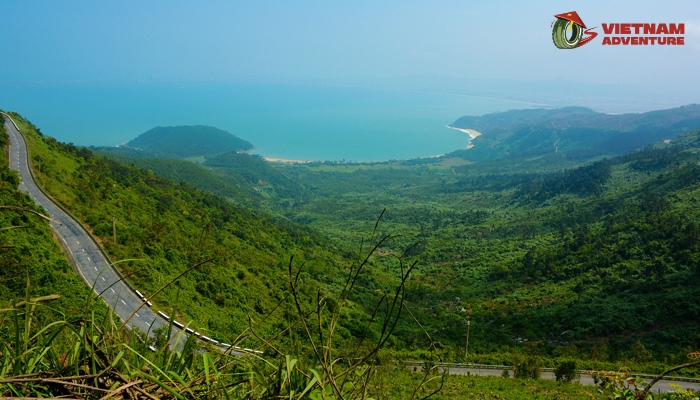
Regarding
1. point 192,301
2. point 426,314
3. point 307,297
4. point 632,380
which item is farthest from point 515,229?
point 632,380

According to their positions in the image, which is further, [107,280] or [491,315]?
[491,315]

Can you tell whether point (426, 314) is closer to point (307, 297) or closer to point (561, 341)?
point (561, 341)

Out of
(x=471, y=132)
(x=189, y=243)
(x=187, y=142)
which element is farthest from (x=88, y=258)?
(x=471, y=132)

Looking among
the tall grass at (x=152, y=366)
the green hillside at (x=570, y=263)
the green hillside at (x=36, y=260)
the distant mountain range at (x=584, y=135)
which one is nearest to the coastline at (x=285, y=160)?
the distant mountain range at (x=584, y=135)

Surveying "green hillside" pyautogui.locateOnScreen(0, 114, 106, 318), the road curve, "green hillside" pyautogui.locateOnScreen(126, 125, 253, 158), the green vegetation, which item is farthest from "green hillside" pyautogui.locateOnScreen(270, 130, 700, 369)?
"green hillside" pyautogui.locateOnScreen(126, 125, 253, 158)

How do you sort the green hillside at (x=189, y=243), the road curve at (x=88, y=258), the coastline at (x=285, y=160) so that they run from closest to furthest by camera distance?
the road curve at (x=88, y=258) < the green hillside at (x=189, y=243) < the coastline at (x=285, y=160)

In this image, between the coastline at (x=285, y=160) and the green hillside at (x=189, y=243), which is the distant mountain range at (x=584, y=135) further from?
the green hillside at (x=189, y=243)

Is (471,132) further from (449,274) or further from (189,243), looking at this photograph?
(189,243)
